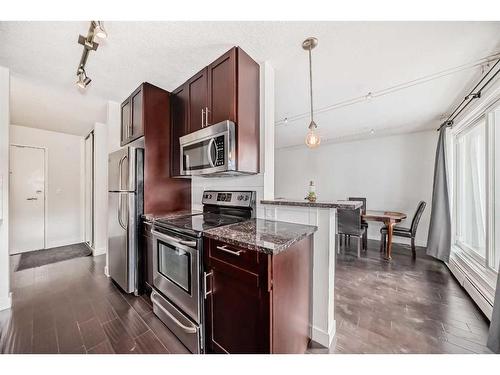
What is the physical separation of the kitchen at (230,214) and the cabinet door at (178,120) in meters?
0.03

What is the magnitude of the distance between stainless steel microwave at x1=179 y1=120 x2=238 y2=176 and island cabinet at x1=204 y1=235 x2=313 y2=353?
646mm

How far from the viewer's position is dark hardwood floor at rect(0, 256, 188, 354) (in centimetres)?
144

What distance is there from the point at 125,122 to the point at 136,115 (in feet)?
1.22

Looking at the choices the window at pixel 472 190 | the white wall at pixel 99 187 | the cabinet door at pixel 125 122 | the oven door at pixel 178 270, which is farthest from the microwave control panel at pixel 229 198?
the window at pixel 472 190

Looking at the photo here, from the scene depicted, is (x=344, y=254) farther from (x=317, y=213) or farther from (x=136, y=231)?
(x=136, y=231)

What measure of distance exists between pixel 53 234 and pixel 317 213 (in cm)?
513

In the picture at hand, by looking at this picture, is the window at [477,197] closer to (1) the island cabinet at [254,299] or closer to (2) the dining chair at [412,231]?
(2) the dining chair at [412,231]

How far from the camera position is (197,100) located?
194 centimetres

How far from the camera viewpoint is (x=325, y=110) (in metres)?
3.04

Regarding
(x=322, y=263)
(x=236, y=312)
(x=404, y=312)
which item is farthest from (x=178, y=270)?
(x=404, y=312)

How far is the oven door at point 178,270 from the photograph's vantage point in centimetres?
133

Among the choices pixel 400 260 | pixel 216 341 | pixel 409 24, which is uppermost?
pixel 409 24

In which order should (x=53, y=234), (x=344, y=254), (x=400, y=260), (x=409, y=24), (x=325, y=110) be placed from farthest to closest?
1. (x=53, y=234)
2. (x=344, y=254)
3. (x=400, y=260)
4. (x=325, y=110)
5. (x=409, y=24)
